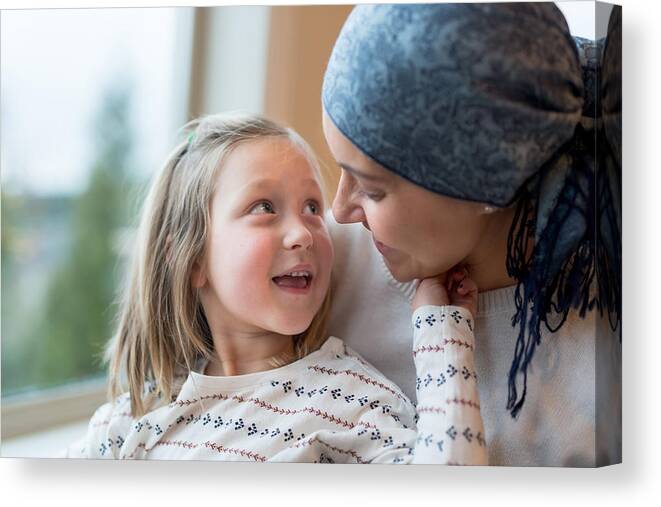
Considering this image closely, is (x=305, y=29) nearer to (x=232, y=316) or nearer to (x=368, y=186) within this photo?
(x=368, y=186)

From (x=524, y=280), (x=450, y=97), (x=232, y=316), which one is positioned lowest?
(x=232, y=316)

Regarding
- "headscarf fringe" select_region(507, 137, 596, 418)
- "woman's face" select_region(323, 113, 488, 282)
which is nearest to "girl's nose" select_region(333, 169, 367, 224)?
"woman's face" select_region(323, 113, 488, 282)

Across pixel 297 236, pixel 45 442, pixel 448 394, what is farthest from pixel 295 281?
pixel 45 442

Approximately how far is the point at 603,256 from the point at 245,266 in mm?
530

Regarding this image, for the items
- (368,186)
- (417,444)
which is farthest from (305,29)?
(417,444)

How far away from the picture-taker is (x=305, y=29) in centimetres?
148

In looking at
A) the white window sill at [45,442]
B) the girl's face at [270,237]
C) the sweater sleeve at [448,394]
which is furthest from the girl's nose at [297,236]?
the white window sill at [45,442]

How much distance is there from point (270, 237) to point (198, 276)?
141 mm

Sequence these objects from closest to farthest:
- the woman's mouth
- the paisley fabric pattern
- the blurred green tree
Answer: the paisley fabric pattern → the woman's mouth → the blurred green tree

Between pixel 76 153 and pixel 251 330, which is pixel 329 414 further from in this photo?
pixel 76 153

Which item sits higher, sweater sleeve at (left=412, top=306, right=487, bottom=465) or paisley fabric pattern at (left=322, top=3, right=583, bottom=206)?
paisley fabric pattern at (left=322, top=3, right=583, bottom=206)

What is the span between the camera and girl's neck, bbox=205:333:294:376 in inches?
59.7

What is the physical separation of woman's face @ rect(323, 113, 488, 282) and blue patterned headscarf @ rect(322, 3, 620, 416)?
0.02 m

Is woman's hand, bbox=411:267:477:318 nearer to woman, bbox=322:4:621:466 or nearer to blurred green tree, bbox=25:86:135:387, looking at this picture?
woman, bbox=322:4:621:466
